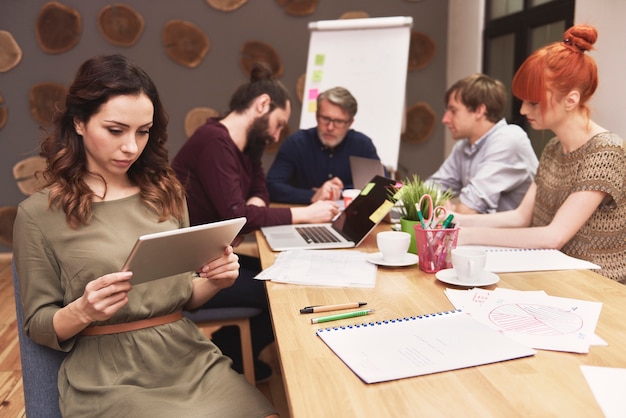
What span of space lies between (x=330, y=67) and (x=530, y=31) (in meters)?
1.23

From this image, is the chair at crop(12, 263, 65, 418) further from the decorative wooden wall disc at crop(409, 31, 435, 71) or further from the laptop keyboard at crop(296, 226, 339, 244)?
the decorative wooden wall disc at crop(409, 31, 435, 71)

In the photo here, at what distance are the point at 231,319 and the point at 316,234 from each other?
0.39 meters

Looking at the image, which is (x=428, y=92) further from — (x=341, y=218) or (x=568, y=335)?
(x=568, y=335)

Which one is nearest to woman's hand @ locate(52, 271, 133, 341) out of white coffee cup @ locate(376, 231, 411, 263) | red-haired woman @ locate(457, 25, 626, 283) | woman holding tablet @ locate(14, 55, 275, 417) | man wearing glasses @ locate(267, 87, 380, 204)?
woman holding tablet @ locate(14, 55, 275, 417)

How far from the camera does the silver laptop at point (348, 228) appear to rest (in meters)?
1.66

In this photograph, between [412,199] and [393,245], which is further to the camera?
[412,199]

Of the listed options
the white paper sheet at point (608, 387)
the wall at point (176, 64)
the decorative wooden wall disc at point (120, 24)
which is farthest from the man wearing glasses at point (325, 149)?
the white paper sheet at point (608, 387)

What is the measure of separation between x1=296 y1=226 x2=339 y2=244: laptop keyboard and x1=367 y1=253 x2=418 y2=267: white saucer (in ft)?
0.82

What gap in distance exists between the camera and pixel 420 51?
4.32m

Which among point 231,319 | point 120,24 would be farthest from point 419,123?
point 231,319

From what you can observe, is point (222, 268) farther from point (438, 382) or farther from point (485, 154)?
point (485, 154)

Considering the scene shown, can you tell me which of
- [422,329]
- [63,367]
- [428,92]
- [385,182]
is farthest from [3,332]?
[428,92]

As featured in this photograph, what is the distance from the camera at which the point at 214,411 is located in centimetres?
110

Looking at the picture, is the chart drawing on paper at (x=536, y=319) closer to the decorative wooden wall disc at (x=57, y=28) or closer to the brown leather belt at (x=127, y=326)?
the brown leather belt at (x=127, y=326)
